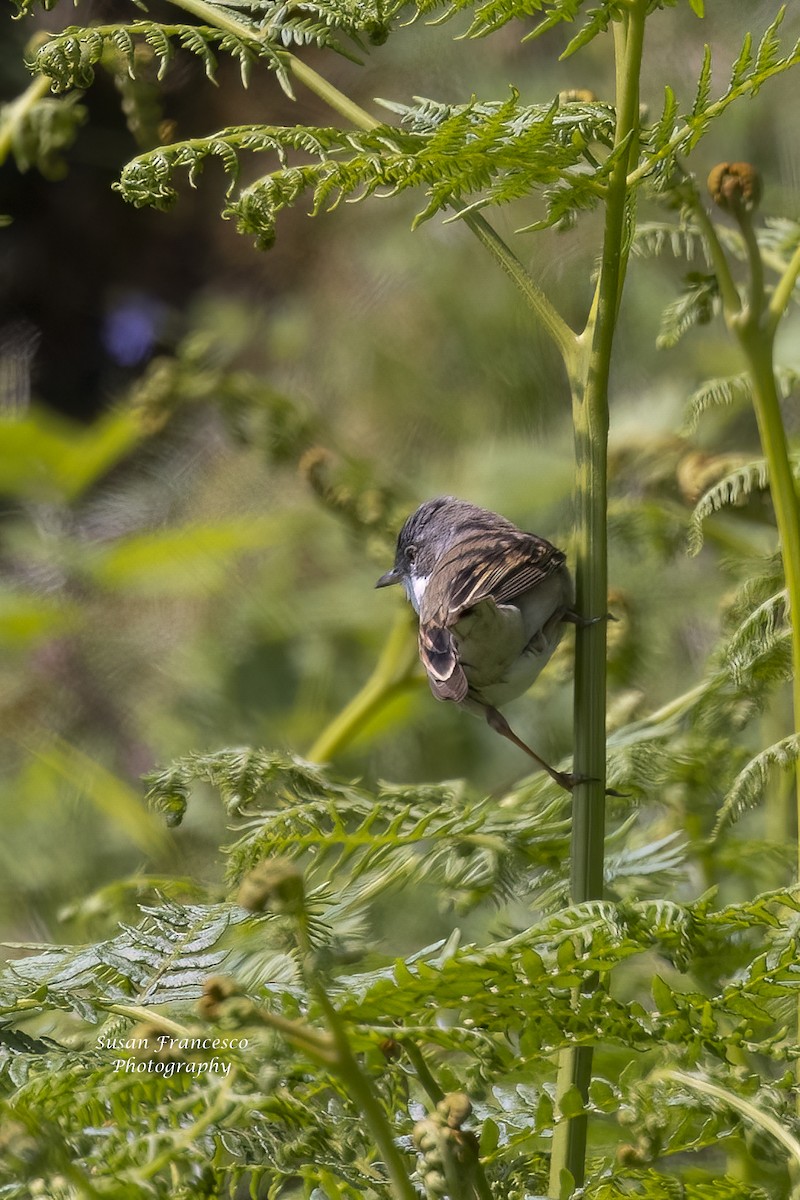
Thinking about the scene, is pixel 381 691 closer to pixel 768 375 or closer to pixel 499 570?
pixel 499 570

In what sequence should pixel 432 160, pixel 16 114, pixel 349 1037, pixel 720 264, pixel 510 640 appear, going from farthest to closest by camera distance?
1. pixel 16 114
2. pixel 510 640
3. pixel 720 264
4. pixel 432 160
5. pixel 349 1037

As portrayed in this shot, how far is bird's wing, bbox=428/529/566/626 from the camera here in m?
1.26

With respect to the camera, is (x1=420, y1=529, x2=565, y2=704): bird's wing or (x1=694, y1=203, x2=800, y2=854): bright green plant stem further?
(x1=420, y1=529, x2=565, y2=704): bird's wing

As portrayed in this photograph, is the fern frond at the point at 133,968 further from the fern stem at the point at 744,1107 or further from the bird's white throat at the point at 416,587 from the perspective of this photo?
the bird's white throat at the point at 416,587

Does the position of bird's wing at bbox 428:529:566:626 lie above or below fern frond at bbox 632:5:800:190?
below

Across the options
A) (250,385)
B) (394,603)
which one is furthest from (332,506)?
(394,603)

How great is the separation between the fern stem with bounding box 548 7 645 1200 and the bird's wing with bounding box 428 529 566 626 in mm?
392

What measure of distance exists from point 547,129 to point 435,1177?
0.59 meters

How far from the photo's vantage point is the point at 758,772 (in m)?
0.95

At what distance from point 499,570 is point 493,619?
0.19 feet

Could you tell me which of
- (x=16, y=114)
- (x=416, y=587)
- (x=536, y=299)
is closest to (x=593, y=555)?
(x=536, y=299)

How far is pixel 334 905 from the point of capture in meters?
0.95

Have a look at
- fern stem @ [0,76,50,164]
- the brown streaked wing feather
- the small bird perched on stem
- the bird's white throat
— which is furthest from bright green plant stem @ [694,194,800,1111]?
fern stem @ [0,76,50,164]

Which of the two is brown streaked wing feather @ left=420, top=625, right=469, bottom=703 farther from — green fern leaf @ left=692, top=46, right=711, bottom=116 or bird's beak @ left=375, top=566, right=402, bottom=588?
green fern leaf @ left=692, top=46, right=711, bottom=116
